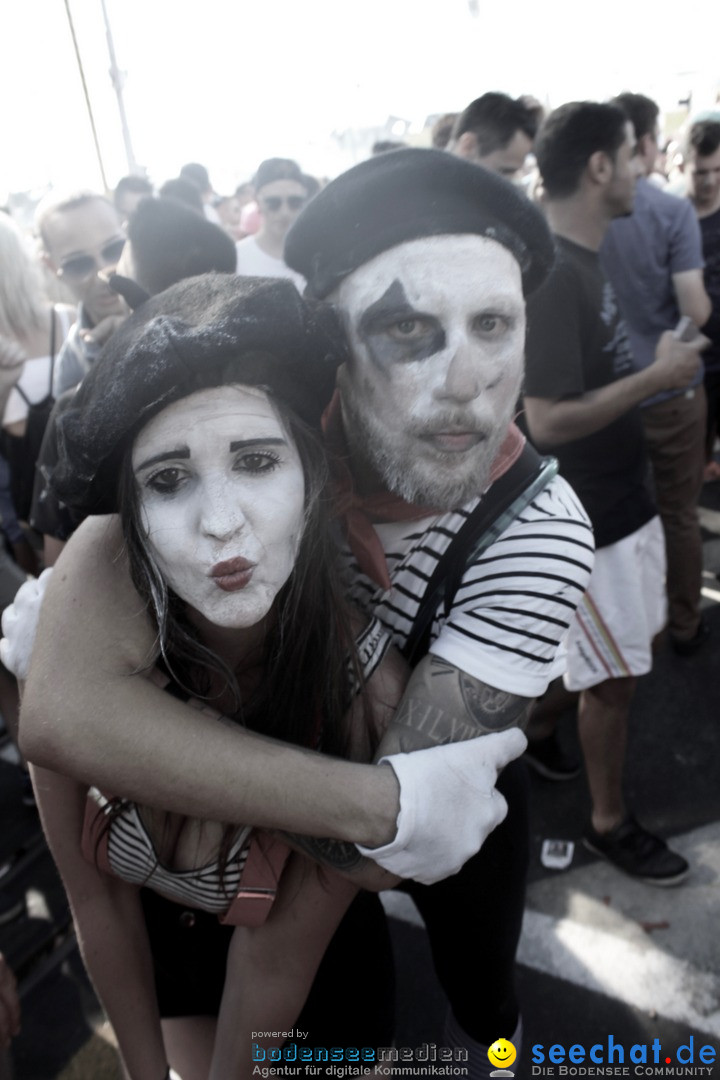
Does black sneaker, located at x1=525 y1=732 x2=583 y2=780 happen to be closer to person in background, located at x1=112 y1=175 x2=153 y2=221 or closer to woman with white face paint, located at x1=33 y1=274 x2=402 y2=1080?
woman with white face paint, located at x1=33 y1=274 x2=402 y2=1080

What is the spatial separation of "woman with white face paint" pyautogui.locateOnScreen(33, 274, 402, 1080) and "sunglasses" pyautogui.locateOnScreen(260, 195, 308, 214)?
323 centimetres

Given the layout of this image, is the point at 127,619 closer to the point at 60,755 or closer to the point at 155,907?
the point at 60,755

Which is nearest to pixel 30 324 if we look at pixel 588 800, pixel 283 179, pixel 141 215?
pixel 141 215

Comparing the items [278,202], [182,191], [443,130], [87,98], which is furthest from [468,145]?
[87,98]

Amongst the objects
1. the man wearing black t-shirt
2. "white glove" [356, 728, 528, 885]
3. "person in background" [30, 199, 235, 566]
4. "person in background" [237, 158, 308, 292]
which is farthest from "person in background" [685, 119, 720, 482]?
"white glove" [356, 728, 528, 885]

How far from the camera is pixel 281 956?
1.16m

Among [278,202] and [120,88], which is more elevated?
[120,88]

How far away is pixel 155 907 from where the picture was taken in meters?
1.43

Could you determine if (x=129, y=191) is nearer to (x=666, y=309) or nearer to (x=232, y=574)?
(x=666, y=309)

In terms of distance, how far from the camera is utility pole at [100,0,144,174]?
1372 cm

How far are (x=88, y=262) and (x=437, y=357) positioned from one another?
2173 millimetres

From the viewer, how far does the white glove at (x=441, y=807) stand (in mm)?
1039

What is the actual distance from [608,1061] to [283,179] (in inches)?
152

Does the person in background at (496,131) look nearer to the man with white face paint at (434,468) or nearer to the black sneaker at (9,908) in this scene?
the man with white face paint at (434,468)
